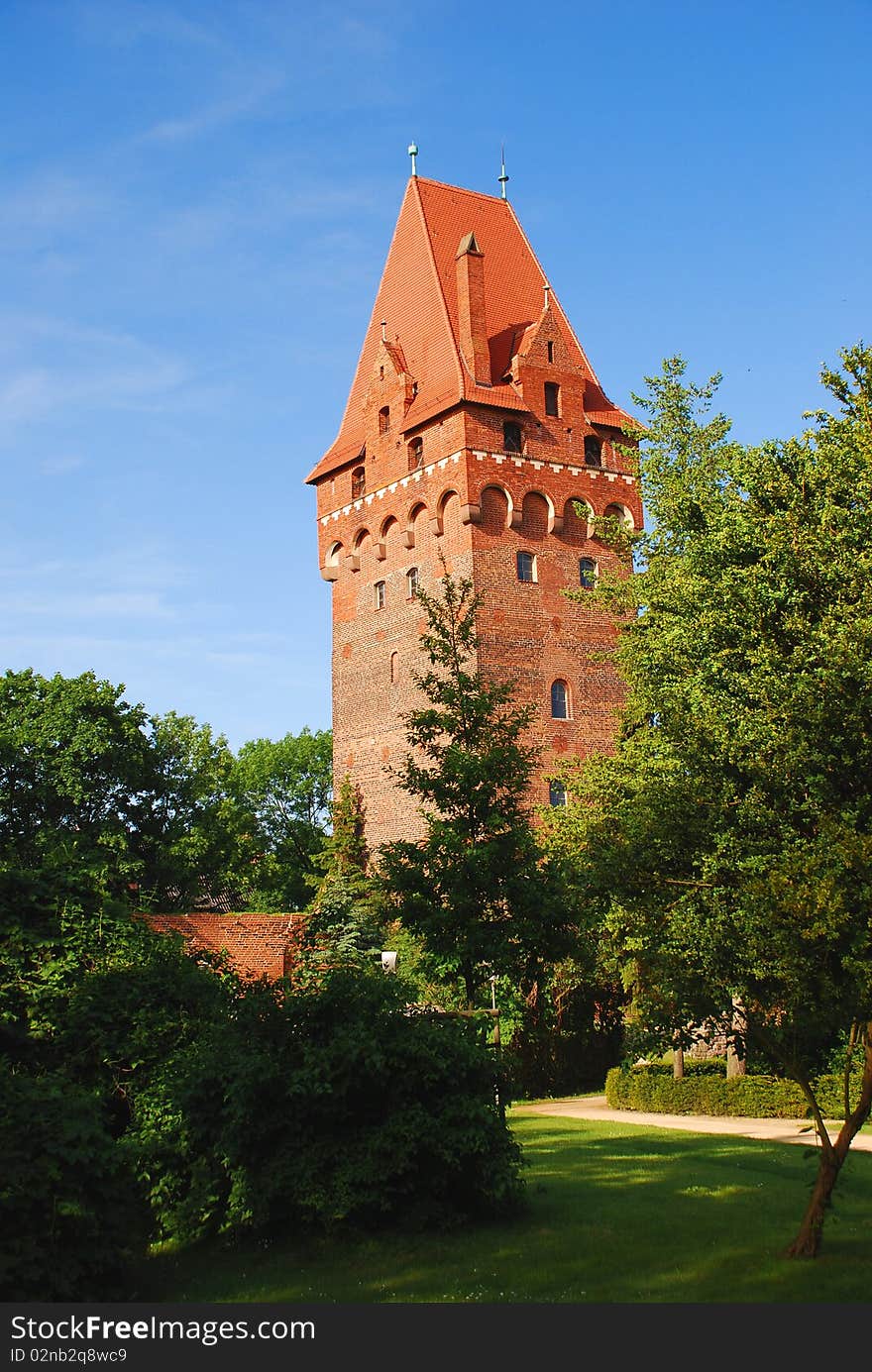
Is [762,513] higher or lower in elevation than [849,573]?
higher

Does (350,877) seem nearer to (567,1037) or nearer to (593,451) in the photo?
(567,1037)

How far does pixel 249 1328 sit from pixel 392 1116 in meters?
3.39

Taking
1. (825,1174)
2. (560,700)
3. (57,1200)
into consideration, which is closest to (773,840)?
(825,1174)

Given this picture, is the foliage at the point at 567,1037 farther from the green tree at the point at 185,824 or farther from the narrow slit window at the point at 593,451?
the narrow slit window at the point at 593,451

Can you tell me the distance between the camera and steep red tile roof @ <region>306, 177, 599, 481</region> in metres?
40.2

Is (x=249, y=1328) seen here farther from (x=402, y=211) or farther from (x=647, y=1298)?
(x=402, y=211)

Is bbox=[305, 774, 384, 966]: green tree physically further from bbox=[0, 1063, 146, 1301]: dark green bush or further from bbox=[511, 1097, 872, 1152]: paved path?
bbox=[0, 1063, 146, 1301]: dark green bush

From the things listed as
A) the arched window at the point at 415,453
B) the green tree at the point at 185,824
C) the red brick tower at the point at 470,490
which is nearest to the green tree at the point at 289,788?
the green tree at the point at 185,824

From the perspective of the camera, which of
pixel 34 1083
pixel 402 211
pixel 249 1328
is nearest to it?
pixel 249 1328

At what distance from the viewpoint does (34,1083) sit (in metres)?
10.6

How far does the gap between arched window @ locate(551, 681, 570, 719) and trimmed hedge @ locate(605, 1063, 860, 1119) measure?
13773mm

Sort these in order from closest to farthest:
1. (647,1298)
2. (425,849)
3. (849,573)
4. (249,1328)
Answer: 1. (249,1328)
2. (647,1298)
3. (849,573)
4. (425,849)

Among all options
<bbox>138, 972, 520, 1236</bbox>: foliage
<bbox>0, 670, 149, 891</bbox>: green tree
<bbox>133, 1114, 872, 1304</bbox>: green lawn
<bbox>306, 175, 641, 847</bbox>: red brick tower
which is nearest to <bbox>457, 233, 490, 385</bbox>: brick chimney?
<bbox>306, 175, 641, 847</bbox>: red brick tower

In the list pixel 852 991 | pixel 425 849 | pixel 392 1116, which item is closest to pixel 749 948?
pixel 852 991
